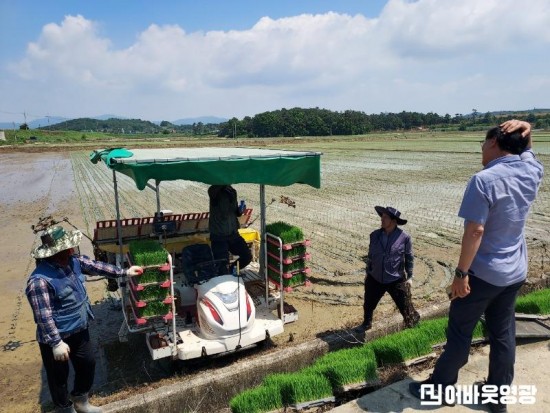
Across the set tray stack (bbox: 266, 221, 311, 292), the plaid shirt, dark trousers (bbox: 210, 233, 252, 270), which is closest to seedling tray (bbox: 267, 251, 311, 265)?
tray stack (bbox: 266, 221, 311, 292)

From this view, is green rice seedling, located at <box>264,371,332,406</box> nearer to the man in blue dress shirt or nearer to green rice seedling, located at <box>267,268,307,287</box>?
the man in blue dress shirt

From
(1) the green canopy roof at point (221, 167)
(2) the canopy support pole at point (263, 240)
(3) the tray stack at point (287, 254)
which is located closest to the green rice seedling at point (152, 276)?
(1) the green canopy roof at point (221, 167)

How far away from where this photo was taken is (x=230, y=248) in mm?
6059

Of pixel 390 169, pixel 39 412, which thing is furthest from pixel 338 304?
pixel 390 169

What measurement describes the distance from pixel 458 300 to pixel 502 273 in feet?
1.38

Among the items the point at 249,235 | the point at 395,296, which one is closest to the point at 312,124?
the point at 249,235

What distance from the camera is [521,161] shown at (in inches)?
122

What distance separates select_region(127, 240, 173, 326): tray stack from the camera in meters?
4.57

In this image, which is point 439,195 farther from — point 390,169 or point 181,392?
point 181,392

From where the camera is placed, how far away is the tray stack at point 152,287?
15.0ft

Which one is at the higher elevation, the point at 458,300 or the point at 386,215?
the point at 386,215

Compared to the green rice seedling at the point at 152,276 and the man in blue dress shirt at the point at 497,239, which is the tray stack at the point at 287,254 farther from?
the man in blue dress shirt at the point at 497,239

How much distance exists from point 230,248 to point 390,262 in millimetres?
2299

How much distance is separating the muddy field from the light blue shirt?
2543mm
